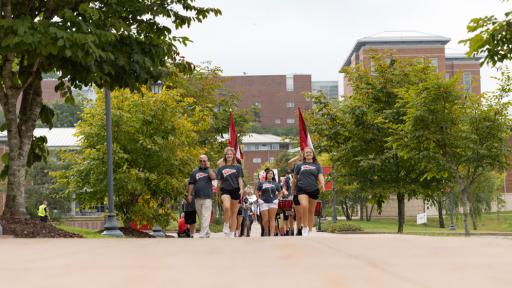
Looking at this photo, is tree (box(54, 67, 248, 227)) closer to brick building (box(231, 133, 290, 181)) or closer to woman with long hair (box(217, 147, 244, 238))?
woman with long hair (box(217, 147, 244, 238))

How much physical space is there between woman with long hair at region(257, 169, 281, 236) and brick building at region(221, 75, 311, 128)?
141874 millimetres

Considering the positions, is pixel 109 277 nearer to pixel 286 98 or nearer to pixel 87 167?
pixel 87 167

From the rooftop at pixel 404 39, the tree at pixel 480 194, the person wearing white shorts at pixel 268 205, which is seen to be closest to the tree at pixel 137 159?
the person wearing white shorts at pixel 268 205

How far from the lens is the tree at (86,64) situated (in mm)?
14281

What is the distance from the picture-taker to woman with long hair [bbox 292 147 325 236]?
16.6 m

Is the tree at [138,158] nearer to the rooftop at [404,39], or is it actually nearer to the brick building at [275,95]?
the rooftop at [404,39]

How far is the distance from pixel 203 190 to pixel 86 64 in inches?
174

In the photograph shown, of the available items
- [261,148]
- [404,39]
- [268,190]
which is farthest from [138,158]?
[261,148]

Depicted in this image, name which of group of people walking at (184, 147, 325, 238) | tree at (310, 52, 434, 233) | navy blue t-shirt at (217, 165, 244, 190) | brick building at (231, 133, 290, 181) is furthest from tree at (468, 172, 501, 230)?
A: brick building at (231, 133, 290, 181)

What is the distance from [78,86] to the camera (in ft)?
50.0

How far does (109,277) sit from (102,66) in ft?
28.6

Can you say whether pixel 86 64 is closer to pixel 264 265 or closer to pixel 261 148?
pixel 264 265

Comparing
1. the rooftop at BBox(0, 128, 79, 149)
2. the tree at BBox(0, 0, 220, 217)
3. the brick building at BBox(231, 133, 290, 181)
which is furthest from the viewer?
the brick building at BBox(231, 133, 290, 181)

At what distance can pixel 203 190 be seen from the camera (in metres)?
16.9
